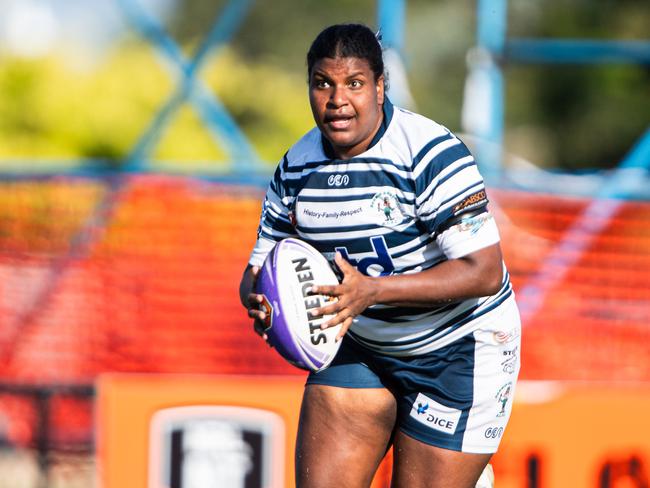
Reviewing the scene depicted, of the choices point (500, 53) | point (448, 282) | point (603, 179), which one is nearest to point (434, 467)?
point (448, 282)

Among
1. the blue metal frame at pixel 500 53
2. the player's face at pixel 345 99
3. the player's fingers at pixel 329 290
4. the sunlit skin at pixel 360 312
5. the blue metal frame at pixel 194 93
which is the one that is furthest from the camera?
the blue metal frame at pixel 194 93

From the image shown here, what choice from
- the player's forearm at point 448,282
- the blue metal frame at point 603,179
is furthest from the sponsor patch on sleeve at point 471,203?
the blue metal frame at point 603,179

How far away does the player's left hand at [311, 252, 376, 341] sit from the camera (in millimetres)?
3377

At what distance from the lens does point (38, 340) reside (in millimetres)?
8148

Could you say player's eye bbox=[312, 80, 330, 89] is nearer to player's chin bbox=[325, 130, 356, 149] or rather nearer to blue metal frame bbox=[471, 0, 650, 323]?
player's chin bbox=[325, 130, 356, 149]

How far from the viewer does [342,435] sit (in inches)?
158

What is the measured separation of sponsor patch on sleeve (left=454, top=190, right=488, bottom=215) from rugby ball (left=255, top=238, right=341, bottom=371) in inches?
17.4

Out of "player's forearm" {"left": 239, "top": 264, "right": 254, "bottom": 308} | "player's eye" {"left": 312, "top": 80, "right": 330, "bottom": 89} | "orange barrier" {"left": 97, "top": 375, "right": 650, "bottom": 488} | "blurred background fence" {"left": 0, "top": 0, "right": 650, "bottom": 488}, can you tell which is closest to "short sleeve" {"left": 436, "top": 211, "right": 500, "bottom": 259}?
"player's eye" {"left": 312, "top": 80, "right": 330, "bottom": 89}

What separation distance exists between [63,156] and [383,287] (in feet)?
44.3

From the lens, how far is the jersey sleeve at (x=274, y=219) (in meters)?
3.96

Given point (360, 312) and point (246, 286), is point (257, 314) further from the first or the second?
point (360, 312)

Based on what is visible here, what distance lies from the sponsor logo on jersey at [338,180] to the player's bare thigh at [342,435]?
750 millimetres

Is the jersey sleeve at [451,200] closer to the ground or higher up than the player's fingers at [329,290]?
higher up

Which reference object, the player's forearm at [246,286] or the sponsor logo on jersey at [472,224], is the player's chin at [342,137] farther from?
the player's forearm at [246,286]
